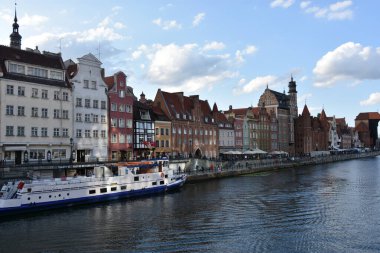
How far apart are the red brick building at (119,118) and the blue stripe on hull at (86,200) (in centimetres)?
1746

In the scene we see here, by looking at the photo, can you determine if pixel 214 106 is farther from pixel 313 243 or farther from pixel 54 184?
pixel 313 243

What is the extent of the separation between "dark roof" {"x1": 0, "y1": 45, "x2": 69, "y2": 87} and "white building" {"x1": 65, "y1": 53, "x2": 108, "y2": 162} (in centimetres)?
293

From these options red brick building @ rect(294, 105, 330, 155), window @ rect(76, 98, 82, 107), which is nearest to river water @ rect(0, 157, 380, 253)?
window @ rect(76, 98, 82, 107)

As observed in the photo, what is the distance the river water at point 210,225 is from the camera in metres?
29.5

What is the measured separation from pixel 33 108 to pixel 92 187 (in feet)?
59.6

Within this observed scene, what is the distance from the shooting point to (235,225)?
3541 centimetres

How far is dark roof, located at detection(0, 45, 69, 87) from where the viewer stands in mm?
58319

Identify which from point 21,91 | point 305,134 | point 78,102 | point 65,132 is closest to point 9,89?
point 21,91

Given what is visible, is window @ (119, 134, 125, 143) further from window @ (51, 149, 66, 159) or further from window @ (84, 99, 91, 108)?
window @ (51, 149, 66, 159)

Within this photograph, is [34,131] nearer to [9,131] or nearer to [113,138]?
[9,131]

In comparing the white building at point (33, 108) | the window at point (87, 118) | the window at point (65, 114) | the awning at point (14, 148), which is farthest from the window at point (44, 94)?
the awning at point (14, 148)

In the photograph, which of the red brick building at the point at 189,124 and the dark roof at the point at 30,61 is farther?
the red brick building at the point at 189,124

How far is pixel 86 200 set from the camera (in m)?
48.8

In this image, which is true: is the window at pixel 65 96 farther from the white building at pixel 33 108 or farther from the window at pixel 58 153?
the window at pixel 58 153
